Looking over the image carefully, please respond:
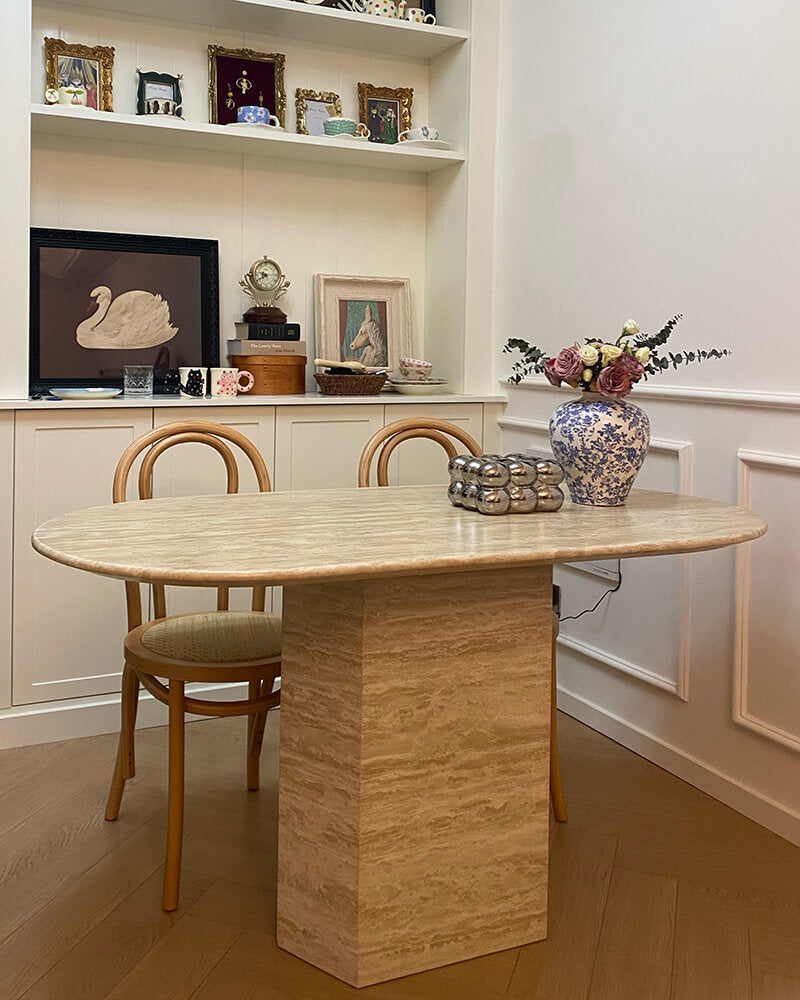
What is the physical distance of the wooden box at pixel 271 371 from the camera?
11.4ft

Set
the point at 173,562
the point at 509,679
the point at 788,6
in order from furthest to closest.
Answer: the point at 788,6 < the point at 509,679 < the point at 173,562

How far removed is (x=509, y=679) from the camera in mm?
2002

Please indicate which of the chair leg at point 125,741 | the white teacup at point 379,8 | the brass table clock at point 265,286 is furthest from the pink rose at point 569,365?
the white teacup at point 379,8

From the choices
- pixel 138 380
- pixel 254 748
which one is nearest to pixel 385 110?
pixel 138 380

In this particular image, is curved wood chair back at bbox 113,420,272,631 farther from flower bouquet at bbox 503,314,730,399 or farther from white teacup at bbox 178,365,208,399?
flower bouquet at bbox 503,314,730,399

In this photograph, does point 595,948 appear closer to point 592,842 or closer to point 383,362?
point 592,842

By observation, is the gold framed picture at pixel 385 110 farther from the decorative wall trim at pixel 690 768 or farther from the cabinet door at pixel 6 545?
the decorative wall trim at pixel 690 768

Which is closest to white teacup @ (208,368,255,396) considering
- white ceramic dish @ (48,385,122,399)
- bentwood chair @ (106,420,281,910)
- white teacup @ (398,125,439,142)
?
white ceramic dish @ (48,385,122,399)

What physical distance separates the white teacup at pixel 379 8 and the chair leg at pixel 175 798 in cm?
248

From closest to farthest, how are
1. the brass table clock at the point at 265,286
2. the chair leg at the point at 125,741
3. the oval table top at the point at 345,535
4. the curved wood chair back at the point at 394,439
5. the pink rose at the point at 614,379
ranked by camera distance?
the oval table top at the point at 345,535 < the pink rose at the point at 614,379 < the chair leg at the point at 125,741 < the curved wood chair back at the point at 394,439 < the brass table clock at the point at 265,286

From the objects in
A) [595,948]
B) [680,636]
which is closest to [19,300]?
[680,636]

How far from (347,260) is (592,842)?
225cm

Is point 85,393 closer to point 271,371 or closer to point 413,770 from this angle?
point 271,371

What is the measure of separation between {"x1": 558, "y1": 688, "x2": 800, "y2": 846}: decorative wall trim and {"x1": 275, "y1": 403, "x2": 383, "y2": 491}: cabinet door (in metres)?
1.02
